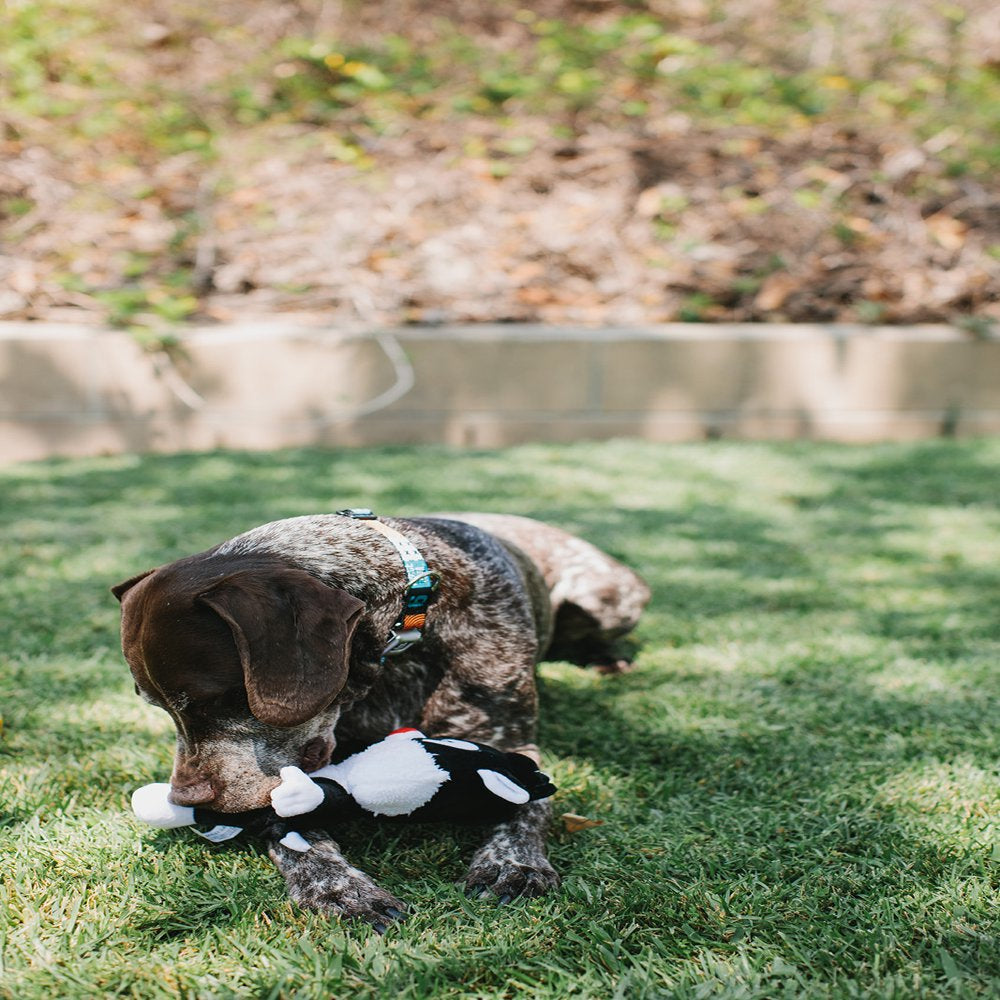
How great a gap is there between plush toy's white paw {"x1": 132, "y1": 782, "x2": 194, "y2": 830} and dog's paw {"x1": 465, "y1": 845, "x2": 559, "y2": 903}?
61cm

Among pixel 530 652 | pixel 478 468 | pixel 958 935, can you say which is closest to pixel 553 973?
pixel 958 935

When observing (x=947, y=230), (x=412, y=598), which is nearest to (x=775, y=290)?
(x=947, y=230)

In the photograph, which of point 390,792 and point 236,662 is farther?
point 390,792

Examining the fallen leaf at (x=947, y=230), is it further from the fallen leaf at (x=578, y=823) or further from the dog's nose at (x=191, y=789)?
the dog's nose at (x=191, y=789)

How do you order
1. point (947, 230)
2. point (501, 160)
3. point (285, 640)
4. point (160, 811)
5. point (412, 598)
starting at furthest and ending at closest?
point (501, 160) < point (947, 230) < point (412, 598) < point (160, 811) < point (285, 640)

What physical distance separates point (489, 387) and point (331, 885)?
184 inches

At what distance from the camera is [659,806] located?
2389 mm

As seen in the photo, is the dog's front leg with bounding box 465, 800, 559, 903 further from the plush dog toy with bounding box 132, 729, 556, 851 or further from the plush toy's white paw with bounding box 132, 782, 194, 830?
the plush toy's white paw with bounding box 132, 782, 194, 830

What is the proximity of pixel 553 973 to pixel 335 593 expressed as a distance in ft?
2.74

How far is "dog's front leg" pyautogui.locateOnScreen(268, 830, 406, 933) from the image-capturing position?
1920 mm

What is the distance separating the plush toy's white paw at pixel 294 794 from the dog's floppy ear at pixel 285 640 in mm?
171

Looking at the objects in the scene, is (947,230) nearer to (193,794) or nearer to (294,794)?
(294,794)

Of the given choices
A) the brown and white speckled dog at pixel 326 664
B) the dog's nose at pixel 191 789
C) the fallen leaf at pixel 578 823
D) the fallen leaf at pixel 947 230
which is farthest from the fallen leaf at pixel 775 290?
the dog's nose at pixel 191 789

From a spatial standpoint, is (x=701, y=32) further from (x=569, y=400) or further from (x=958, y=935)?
(x=958, y=935)
